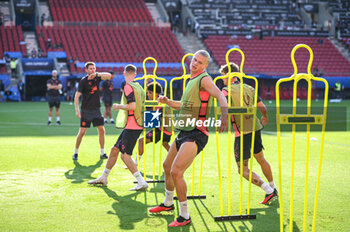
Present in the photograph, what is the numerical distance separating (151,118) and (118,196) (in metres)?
1.33

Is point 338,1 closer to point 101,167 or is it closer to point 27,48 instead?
point 27,48

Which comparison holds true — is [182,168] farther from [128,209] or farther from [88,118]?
[88,118]

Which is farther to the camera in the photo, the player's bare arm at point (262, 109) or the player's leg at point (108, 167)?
the player's leg at point (108, 167)

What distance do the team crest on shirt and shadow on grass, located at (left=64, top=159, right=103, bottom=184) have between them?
5.48 ft

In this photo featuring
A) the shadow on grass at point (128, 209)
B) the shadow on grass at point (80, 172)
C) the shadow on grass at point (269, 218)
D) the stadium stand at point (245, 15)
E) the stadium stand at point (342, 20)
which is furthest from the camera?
the stadium stand at point (342, 20)

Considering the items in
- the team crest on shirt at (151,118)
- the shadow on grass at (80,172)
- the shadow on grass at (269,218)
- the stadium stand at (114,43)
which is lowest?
the shadow on grass at (80,172)

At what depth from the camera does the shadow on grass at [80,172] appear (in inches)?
315

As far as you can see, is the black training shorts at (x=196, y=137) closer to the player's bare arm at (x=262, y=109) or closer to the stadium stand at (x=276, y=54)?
the player's bare arm at (x=262, y=109)

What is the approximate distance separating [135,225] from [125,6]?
47489 mm

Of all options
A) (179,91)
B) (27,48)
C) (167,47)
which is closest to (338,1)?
(167,47)

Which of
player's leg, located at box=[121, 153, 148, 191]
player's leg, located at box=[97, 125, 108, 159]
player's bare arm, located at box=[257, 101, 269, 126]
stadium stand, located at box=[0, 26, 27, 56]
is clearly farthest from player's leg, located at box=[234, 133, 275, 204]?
stadium stand, located at box=[0, 26, 27, 56]

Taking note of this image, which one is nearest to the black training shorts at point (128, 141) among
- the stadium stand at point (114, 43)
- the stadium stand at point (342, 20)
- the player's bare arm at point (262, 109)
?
the player's bare arm at point (262, 109)

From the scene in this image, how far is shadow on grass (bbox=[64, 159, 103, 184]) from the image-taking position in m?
7.99

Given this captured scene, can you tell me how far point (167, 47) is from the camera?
44188mm
